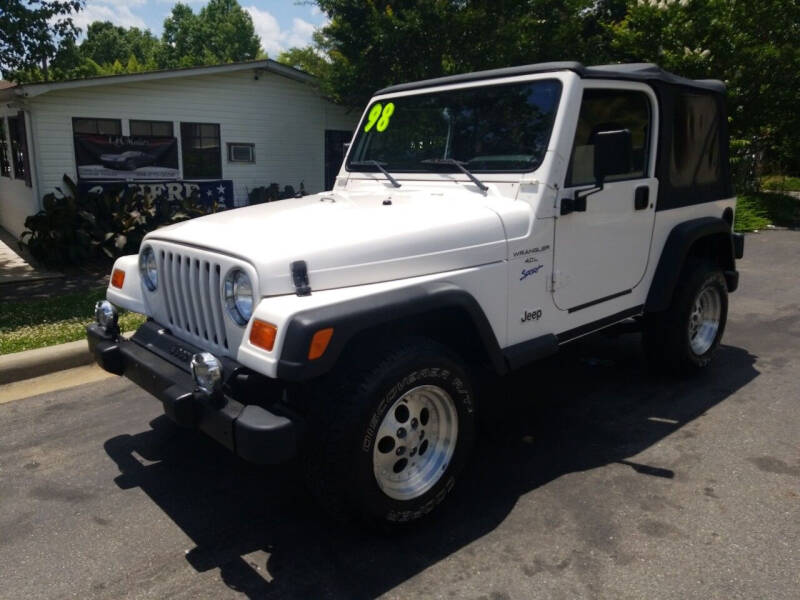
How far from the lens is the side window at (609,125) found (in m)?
3.75

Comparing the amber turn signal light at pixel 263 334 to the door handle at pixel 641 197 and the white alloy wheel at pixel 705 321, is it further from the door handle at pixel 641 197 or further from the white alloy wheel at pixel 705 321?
the white alloy wheel at pixel 705 321

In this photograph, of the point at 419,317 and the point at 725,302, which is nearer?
the point at 419,317

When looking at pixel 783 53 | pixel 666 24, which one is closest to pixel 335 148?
pixel 666 24

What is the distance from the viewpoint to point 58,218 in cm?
971

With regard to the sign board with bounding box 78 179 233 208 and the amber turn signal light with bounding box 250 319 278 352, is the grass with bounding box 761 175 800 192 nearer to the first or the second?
the sign board with bounding box 78 179 233 208

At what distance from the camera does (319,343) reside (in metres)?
2.60

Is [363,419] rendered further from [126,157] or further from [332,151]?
[332,151]

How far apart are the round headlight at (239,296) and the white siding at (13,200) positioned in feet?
32.6

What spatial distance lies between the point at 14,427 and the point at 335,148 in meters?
11.5

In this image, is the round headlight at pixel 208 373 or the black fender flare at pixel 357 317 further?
the round headlight at pixel 208 373

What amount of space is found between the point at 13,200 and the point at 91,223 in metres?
4.80

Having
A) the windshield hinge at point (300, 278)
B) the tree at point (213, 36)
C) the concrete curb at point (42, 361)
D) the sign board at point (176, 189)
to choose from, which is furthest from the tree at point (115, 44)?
the windshield hinge at point (300, 278)

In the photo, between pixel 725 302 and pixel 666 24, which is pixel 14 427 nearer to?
pixel 725 302

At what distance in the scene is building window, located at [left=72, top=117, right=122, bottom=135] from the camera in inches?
444
